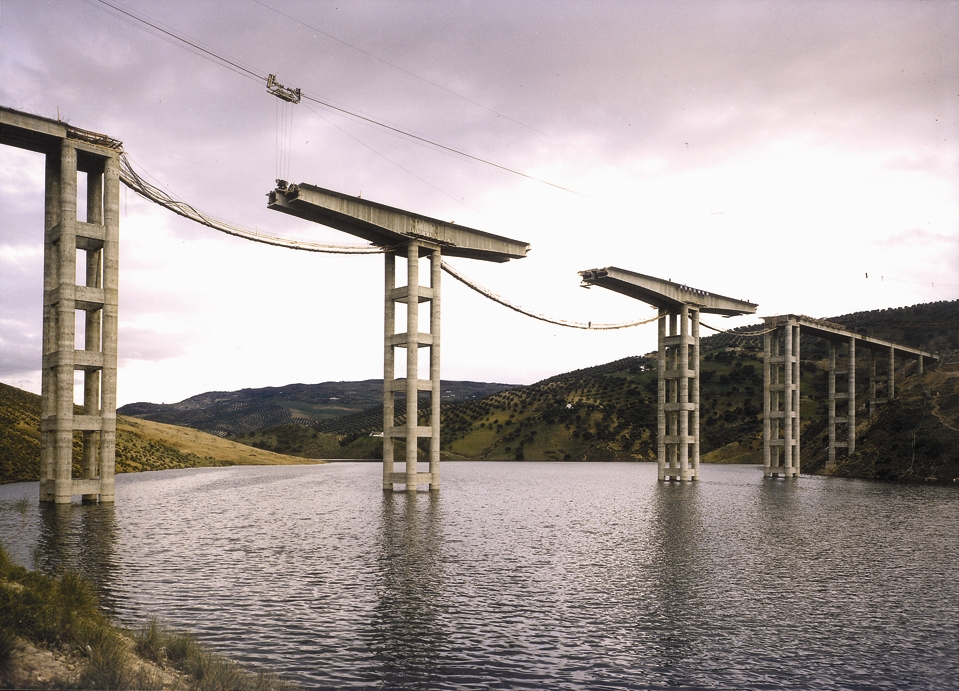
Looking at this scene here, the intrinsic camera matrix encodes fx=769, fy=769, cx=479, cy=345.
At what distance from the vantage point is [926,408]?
102 meters

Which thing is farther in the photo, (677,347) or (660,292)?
(677,347)

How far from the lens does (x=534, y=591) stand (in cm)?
2159

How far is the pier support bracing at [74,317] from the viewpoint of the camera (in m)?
39.8

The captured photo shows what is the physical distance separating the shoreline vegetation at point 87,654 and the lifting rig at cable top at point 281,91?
40466 mm

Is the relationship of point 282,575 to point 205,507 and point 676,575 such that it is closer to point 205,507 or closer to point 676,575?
point 676,575

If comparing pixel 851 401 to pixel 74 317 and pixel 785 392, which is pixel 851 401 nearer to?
pixel 785 392

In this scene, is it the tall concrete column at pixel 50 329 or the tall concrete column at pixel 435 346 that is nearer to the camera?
the tall concrete column at pixel 50 329

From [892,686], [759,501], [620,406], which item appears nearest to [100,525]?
[892,686]

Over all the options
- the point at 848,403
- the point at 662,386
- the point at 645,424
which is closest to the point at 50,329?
the point at 662,386

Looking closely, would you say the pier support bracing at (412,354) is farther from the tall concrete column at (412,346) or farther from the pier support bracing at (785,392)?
the pier support bracing at (785,392)

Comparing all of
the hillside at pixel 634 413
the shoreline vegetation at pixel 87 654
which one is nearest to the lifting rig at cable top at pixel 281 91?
the shoreline vegetation at pixel 87 654

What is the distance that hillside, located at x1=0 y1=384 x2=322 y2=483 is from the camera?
210ft

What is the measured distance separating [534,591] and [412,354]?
107 ft

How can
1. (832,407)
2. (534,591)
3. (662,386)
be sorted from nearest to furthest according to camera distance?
(534,591)
(662,386)
(832,407)
